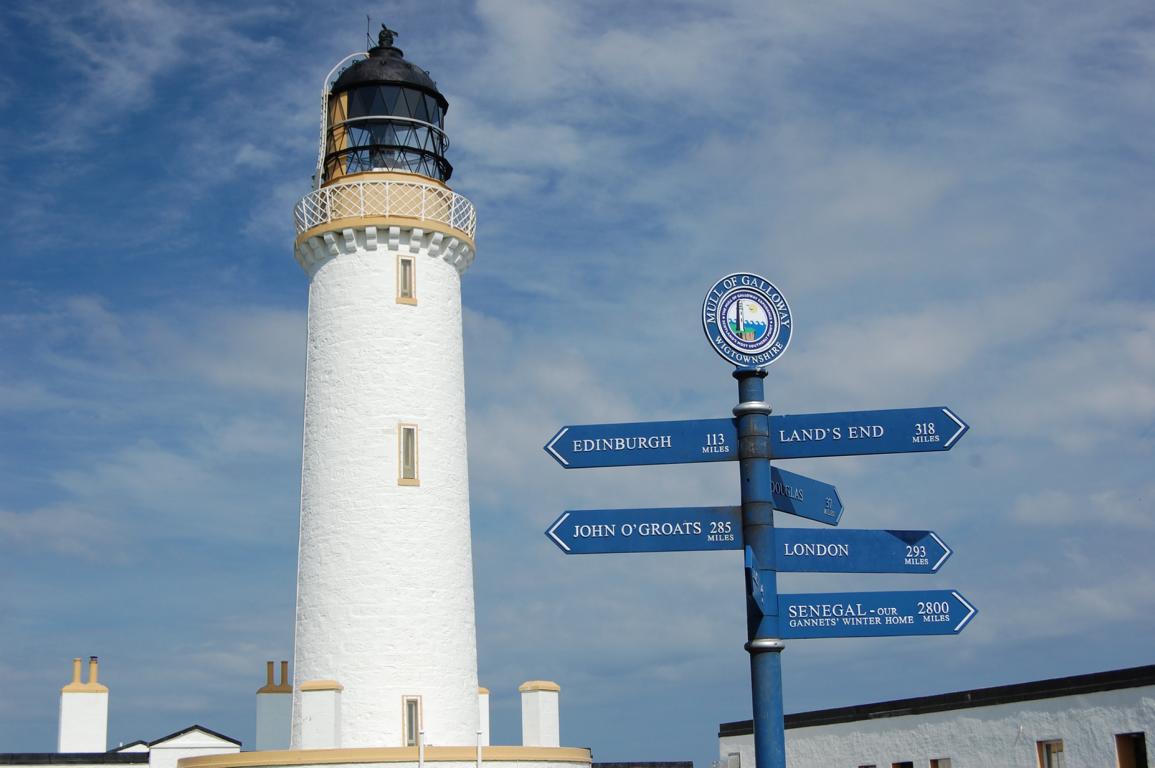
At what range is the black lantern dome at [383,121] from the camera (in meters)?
29.4

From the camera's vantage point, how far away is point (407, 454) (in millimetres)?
27375

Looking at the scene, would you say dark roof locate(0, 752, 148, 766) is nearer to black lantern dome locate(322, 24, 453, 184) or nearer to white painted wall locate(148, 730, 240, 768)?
white painted wall locate(148, 730, 240, 768)

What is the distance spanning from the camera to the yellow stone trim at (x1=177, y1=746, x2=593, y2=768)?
23.6 metres

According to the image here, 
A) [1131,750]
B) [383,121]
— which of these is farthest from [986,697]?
[383,121]

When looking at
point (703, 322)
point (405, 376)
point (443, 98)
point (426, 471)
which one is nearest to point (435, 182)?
point (443, 98)

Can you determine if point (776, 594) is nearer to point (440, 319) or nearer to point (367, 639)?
point (367, 639)

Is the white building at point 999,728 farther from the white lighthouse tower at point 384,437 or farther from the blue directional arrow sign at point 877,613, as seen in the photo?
the blue directional arrow sign at point 877,613

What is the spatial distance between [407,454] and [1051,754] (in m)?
13.7

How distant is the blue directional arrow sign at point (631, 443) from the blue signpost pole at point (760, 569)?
0.89 ft

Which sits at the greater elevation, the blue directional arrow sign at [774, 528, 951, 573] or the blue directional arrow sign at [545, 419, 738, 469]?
the blue directional arrow sign at [545, 419, 738, 469]

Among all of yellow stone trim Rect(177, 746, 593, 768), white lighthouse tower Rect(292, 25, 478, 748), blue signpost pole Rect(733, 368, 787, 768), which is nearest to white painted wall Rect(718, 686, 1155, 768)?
yellow stone trim Rect(177, 746, 593, 768)

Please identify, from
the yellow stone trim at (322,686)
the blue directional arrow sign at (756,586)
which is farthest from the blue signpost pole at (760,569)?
the yellow stone trim at (322,686)

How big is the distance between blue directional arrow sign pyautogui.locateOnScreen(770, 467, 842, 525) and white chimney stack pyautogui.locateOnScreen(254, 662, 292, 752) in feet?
62.1

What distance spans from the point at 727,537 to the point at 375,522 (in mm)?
14317
